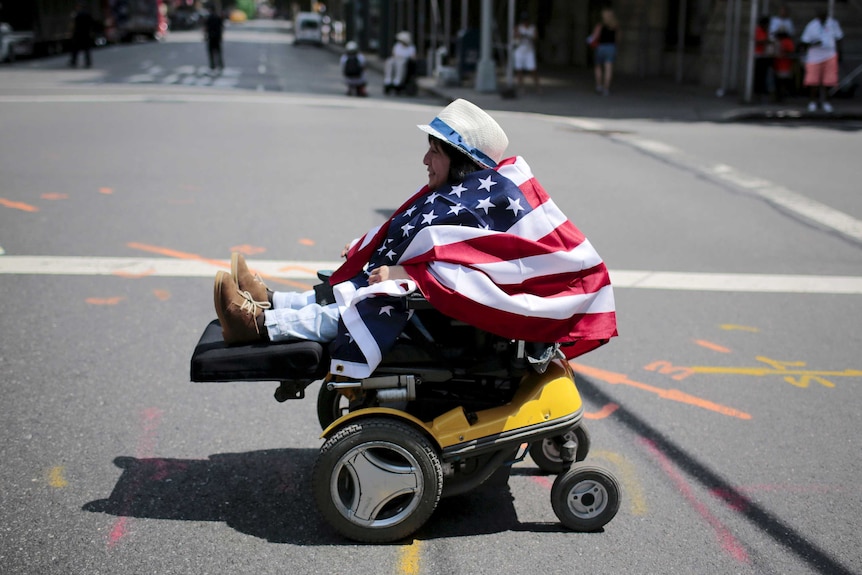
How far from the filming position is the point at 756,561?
11.4 feet

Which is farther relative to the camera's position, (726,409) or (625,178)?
(625,178)

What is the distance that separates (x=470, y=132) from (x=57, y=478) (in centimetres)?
219

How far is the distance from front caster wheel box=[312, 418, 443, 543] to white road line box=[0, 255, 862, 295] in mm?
3613

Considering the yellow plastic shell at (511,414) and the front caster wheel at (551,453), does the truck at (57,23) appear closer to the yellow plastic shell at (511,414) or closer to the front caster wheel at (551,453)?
the front caster wheel at (551,453)

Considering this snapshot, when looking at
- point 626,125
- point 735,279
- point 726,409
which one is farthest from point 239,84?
point 726,409

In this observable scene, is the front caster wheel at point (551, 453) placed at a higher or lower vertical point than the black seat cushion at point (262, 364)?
lower

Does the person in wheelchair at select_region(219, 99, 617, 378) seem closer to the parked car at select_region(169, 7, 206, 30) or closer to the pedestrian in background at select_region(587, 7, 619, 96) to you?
the pedestrian in background at select_region(587, 7, 619, 96)

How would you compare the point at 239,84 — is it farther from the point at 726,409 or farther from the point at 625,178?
the point at 726,409

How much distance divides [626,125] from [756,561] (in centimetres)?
1374

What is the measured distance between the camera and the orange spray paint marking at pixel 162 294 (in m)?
6.50

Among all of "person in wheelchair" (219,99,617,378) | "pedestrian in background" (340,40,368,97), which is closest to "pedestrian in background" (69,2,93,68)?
"pedestrian in background" (340,40,368,97)

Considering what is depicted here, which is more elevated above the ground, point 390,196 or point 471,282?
point 471,282

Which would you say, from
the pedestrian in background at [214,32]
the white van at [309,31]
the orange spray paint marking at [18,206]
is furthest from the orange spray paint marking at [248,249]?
the white van at [309,31]

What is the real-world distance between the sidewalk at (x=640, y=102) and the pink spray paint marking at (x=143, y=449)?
14549mm
